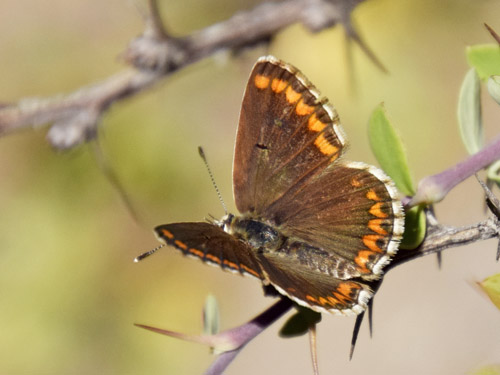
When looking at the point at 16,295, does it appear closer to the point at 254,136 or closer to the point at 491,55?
the point at 254,136

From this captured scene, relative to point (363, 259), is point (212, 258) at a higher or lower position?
higher

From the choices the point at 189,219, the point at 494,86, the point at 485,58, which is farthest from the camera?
the point at 189,219

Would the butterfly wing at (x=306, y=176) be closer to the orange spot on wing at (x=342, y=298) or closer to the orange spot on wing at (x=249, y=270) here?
the orange spot on wing at (x=342, y=298)

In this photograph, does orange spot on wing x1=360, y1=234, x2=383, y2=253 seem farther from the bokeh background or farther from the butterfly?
the bokeh background

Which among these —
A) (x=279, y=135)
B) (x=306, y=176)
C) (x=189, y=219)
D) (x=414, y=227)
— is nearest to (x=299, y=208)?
(x=306, y=176)

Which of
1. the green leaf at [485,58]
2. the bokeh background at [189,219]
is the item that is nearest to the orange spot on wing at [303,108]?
the green leaf at [485,58]

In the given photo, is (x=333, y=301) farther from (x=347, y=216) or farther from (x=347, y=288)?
(x=347, y=216)
